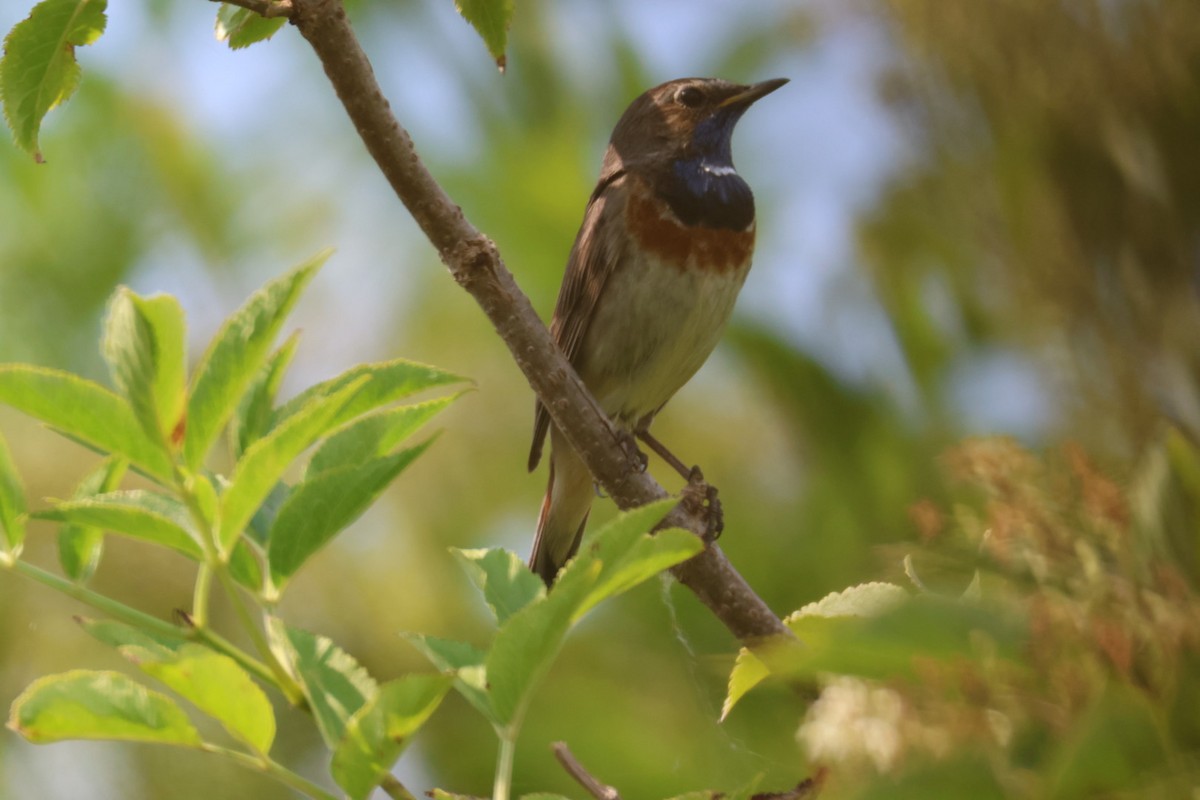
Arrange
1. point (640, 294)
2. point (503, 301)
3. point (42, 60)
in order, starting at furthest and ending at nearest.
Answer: point (640, 294)
point (503, 301)
point (42, 60)

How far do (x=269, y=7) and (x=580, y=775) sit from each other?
83 cm

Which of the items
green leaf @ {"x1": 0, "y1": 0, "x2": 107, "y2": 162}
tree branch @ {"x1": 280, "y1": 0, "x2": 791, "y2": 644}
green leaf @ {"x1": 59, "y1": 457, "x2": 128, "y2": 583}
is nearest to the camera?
green leaf @ {"x1": 59, "y1": 457, "x2": 128, "y2": 583}

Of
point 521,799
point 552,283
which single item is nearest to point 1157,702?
point 521,799

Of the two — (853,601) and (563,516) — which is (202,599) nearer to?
(853,601)

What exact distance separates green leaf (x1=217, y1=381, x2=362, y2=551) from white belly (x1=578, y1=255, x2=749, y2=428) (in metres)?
2.03

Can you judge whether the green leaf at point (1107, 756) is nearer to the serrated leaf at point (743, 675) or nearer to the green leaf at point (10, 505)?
the serrated leaf at point (743, 675)

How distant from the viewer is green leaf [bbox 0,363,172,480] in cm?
90

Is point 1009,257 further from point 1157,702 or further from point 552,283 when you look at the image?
point 1157,702

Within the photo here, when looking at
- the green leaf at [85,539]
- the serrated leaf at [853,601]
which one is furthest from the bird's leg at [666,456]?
the green leaf at [85,539]

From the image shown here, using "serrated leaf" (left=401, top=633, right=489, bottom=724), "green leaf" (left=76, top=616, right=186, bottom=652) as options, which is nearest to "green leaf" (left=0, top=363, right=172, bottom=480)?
"green leaf" (left=76, top=616, right=186, bottom=652)

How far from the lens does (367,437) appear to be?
3.33 feet

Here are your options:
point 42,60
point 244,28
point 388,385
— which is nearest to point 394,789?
point 388,385

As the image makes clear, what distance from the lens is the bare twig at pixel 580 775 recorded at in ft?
3.45

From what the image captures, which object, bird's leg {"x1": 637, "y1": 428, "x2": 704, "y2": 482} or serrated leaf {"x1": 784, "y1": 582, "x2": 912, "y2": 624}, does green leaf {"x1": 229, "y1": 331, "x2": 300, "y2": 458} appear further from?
bird's leg {"x1": 637, "y1": 428, "x2": 704, "y2": 482}
